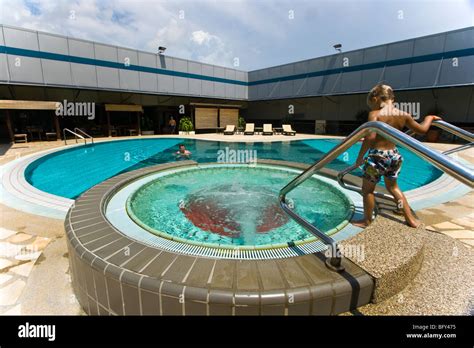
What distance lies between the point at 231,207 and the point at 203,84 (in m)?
18.8

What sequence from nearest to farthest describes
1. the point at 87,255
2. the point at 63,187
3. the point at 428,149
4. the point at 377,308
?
the point at 428,149
the point at 377,308
the point at 87,255
the point at 63,187

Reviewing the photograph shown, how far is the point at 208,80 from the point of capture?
21344 mm

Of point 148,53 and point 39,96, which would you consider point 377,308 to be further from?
point 148,53

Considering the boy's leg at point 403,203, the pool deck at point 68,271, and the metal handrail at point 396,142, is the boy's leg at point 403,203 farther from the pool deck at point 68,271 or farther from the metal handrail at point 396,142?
the metal handrail at point 396,142


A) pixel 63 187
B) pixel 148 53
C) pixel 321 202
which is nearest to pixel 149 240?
pixel 321 202

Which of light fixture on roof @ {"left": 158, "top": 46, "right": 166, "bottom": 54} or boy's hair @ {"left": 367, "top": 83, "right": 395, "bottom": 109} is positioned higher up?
light fixture on roof @ {"left": 158, "top": 46, "right": 166, "bottom": 54}

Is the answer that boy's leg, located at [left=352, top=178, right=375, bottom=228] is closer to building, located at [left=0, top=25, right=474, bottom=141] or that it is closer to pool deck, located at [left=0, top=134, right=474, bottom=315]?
pool deck, located at [left=0, top=134, right=474, bottom=315]

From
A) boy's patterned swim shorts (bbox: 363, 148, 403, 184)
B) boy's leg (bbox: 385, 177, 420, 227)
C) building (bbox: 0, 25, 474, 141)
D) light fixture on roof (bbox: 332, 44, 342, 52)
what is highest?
light fixture on roof (bbox: 332, 44, 342, 52)

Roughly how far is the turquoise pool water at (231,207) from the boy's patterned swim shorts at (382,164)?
3.58 feet

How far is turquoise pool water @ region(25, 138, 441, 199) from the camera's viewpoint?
23.9 feet

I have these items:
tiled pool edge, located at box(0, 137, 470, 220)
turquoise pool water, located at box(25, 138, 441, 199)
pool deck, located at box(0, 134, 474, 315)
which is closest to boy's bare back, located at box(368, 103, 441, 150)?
pool deck, located at box(0, 134, 474, 315)

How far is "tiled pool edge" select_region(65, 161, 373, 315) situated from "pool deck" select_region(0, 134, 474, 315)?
287mm

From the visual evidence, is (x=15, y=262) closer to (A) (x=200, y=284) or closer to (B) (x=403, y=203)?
(A) (x=200, y=284)

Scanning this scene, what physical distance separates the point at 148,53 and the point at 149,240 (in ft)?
62.0
